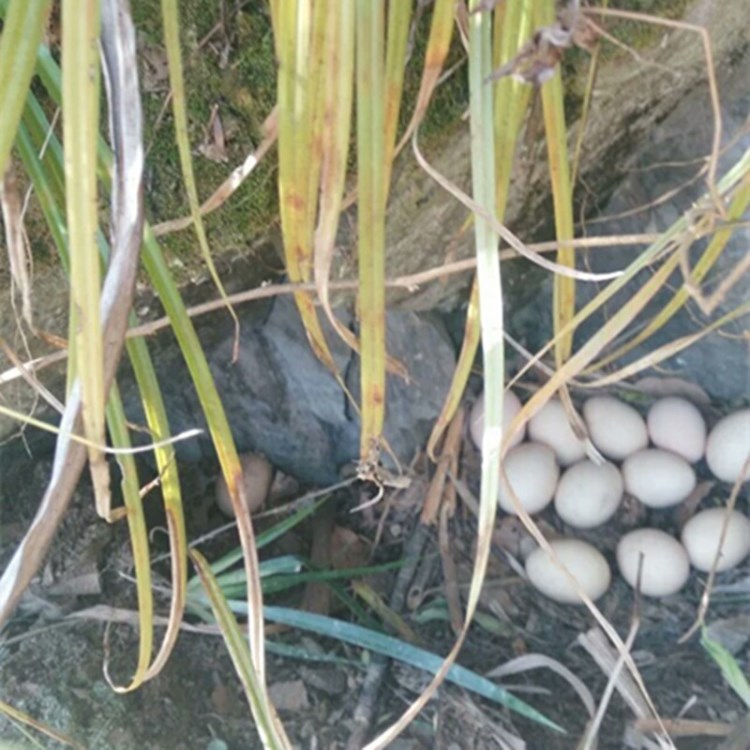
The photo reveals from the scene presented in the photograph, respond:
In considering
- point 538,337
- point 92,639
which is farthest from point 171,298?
point 538,337

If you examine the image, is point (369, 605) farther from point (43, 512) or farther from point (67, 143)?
point (67, 143)

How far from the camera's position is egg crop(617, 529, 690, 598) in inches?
43.1

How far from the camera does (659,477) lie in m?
1.14

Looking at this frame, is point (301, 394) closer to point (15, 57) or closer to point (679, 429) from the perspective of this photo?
point (679, 429)

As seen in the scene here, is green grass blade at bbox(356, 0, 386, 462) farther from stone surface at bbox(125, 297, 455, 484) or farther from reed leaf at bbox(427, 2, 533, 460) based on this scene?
stone surface at bbox(125, 297, 455, 484)

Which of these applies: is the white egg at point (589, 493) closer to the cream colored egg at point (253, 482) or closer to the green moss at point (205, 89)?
the cream colored egg at point (253, 482)

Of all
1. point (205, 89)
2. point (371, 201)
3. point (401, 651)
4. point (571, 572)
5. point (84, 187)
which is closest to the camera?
point (84, 187)

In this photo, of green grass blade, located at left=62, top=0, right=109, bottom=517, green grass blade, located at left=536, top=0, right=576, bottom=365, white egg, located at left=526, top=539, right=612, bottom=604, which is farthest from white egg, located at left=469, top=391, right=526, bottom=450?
green grass blade, located at left=62, top=0, right=109, bottom=517

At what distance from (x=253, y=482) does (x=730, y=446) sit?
0.54 metres

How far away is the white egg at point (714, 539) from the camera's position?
1.09 metres

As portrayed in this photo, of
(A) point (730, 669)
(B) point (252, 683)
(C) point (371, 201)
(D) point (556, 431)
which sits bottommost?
(A) point (730, 669)

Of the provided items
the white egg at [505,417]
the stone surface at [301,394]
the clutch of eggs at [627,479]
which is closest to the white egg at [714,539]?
the clutch of eggs at [627,479]

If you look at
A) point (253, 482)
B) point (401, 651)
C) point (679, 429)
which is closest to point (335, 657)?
point (401, 651)

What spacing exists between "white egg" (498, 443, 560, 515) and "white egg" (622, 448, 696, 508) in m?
0.09
